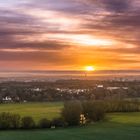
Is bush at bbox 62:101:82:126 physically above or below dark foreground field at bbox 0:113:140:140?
above

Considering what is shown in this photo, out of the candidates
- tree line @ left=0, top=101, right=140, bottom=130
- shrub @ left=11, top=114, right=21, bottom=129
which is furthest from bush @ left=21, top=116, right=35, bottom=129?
shrub @ left=11, top=114, right=21, bottom=129

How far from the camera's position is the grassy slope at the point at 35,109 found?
89.8 meters

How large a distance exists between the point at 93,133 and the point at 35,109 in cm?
3711

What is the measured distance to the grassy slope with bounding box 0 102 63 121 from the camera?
295ft

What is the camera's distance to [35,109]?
10075 cm

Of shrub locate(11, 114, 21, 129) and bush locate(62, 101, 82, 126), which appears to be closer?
shrub locate(11, 114, 21, 129)

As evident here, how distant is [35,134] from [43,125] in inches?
407

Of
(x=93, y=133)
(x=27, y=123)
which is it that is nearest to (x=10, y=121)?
(x=27, y=123)

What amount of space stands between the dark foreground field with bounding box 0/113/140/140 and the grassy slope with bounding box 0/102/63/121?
45.3 feet

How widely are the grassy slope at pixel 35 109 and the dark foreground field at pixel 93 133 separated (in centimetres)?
1381

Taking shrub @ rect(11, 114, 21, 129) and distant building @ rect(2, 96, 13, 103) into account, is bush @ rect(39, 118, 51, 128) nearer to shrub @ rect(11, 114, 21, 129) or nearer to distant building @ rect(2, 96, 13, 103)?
shrub @ rect(11, 114, 21, 129)

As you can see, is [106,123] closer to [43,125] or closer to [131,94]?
[43,125]

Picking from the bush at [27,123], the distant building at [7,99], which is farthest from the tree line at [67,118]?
the distant building at [7,99]

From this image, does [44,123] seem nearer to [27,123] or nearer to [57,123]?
[57,123]
